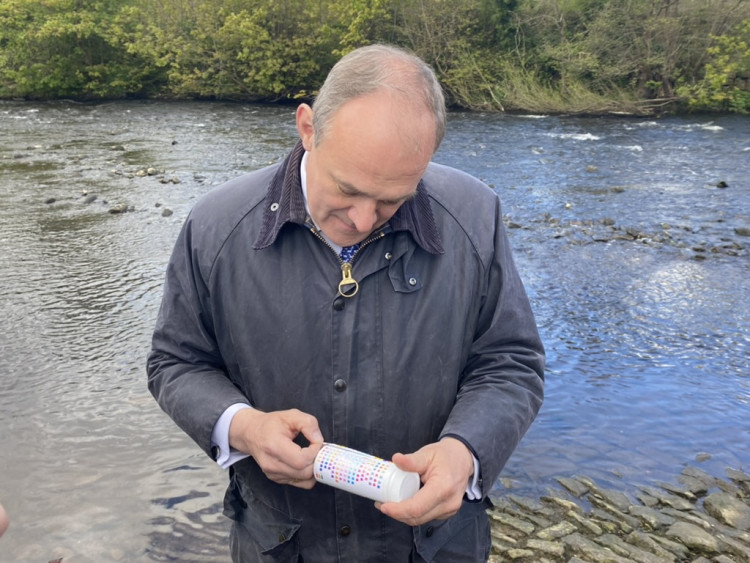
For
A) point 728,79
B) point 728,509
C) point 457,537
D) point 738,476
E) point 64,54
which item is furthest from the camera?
point 64,54

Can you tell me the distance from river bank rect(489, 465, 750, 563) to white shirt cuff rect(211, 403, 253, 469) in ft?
7.22

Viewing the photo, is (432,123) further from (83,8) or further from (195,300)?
(83,8)

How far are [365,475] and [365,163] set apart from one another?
2.76 ft

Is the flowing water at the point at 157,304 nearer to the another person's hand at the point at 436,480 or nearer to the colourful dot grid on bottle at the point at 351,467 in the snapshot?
the colourful dot grid on bottle at the point at 351,467

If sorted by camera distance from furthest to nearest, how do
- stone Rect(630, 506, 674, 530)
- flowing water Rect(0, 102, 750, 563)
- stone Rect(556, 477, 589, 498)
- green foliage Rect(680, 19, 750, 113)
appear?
green foliage Rect(680, 19, 750, 113)
stone Rect(556, 477, 589, 498)
flowing water Rect(0, 102, 750, 563)
stone Rect(630, 506, 674, 530)

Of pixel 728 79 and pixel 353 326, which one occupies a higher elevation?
pixel 353 326

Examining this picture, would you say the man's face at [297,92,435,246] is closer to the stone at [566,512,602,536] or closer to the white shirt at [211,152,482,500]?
the white shirt at [211,152,482,500]

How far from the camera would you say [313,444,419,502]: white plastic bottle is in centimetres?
196

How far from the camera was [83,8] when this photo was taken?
30.1 m

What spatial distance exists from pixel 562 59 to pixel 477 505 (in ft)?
77.9

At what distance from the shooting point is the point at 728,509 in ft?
14.8

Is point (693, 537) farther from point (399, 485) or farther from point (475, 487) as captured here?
point (399, 485)

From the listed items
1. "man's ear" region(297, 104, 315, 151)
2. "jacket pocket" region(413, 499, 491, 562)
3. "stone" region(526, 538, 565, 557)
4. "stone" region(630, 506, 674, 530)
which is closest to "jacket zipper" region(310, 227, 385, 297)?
"man's ear" region(297, 104, 315, 151)

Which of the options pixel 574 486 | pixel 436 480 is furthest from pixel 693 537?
pixel 436 480
